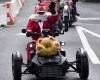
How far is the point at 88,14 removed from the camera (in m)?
34.0

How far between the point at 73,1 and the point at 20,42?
7.38 m

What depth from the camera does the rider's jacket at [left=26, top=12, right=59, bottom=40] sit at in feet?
40.3

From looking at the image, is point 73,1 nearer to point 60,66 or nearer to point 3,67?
point 3,67

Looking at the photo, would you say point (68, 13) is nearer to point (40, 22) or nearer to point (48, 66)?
point (40, 22)

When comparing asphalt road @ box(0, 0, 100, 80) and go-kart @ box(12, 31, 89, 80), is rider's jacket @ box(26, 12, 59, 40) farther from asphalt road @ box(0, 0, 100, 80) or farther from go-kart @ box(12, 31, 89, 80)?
go-kart @ box(12, 31, 89, 80)

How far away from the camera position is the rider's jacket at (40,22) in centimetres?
1230

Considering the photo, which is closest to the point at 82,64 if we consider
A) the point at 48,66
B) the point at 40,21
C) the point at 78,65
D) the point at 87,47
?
the point at 78,65

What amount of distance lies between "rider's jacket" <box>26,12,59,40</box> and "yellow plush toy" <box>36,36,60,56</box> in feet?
3.97

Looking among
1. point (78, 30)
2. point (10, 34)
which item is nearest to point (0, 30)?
point (10, 34)

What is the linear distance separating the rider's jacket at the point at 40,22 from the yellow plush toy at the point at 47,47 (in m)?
1.21

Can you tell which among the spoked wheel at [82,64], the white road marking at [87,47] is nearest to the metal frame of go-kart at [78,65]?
the spoked wheel at [82,64]

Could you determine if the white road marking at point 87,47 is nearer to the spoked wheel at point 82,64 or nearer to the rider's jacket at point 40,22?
the rider's jacket at point 40,22

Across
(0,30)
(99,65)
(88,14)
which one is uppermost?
(99,65)

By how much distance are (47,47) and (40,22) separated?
163 centimetres
